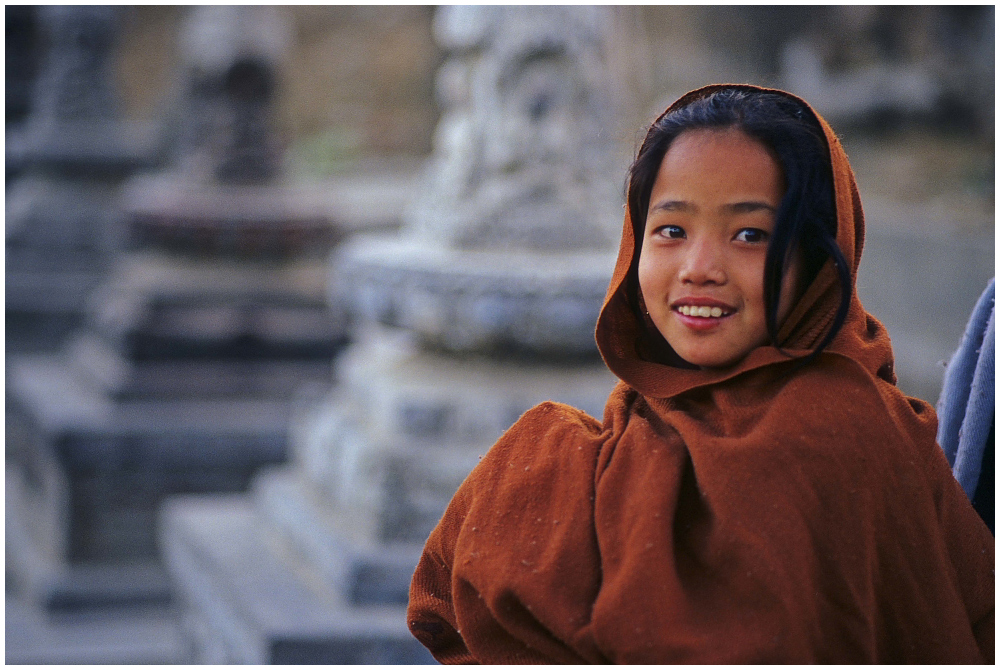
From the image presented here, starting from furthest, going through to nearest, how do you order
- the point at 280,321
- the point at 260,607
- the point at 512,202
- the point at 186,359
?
the point at 280,321, the point at 186,359, the point at 512,202, the point at 260,607

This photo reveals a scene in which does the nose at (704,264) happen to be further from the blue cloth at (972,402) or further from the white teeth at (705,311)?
the blue cloth at (972,402)

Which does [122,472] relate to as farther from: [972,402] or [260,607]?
[972,402]

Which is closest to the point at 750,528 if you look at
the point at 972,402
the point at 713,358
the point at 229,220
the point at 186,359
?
the point at 713,358

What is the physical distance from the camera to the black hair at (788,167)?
119 cm

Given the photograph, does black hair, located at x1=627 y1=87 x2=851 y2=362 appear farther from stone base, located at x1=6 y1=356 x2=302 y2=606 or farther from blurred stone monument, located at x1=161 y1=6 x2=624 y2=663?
stone base, located at x1=6 y1=356 x2=302 y2=606

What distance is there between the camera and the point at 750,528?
1117mm

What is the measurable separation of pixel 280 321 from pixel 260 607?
2.08m

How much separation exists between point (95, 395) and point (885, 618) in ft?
11.9

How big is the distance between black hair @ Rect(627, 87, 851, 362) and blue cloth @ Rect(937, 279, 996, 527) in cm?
37

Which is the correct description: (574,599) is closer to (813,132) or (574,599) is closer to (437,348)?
(813,132)

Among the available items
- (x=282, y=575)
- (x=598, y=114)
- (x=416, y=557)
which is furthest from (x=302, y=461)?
(x=598, y=114)

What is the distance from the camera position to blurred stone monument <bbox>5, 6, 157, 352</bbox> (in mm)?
6246

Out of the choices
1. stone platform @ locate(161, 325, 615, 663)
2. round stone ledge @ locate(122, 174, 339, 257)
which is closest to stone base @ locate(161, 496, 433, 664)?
stone platform @ locate(161, 325, 615, 663)

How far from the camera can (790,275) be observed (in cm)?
121
